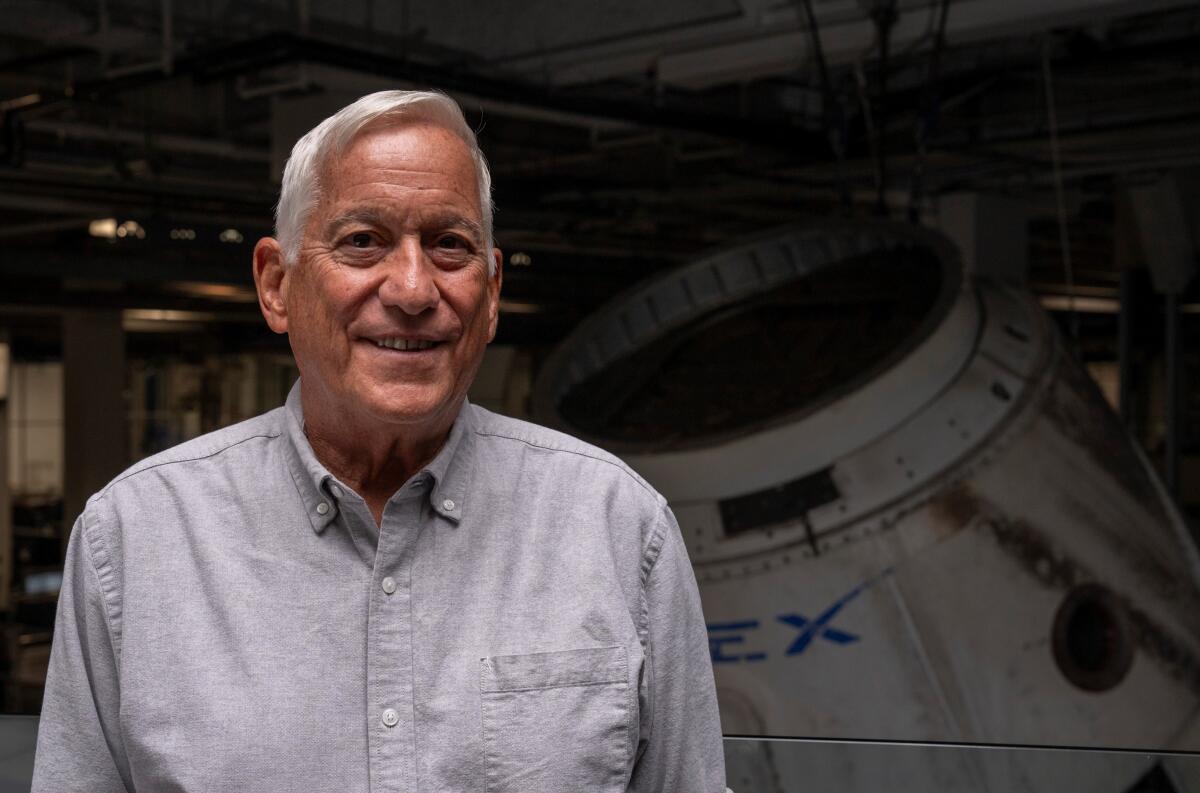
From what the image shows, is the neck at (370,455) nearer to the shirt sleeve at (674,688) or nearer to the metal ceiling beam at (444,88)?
the shirt sleeve at (674,688)

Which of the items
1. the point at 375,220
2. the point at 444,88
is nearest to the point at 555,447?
the point at 375,220

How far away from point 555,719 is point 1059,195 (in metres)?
3.99

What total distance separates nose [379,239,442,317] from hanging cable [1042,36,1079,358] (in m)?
3.50

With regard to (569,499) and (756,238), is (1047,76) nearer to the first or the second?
(756,238)

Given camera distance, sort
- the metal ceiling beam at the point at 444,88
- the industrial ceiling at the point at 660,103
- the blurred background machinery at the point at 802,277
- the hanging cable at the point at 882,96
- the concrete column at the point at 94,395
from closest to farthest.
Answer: the blurred background machinery at the point at 802,277
the metal ceiling beam at the point at 444,88
the hanging cable at the point at 882,96
the industrial ceiling at the point at 660,103
the concrete column at the point at 94,395

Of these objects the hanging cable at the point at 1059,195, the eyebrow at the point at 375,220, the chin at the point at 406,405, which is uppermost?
the hanging cable at the point at 1059,195

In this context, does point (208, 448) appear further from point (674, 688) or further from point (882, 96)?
point (882, 96)

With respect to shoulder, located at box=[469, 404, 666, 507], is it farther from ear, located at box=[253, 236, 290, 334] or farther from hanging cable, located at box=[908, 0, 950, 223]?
hanging cable, located at box=[908, 0, 950, 223]

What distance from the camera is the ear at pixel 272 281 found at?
1007 millimetres

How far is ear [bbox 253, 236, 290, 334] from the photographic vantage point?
39.6 inches

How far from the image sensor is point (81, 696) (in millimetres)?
930

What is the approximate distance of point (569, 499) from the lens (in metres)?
1.00

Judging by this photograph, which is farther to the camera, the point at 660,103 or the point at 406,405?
the point at 660,103

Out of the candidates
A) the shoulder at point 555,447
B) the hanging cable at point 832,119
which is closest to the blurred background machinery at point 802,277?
the hanging cable at point 832,119
